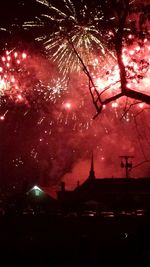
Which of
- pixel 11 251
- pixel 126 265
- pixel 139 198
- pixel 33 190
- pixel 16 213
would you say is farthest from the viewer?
pixel 33 190

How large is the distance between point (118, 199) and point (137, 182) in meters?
2.74

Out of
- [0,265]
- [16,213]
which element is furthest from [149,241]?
[16,213]

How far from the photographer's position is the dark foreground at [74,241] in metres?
13.2

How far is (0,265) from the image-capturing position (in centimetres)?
1341

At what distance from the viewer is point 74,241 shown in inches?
604

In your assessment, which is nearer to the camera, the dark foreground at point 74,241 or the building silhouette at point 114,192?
the dark foreground at point 74,241

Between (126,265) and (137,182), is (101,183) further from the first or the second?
(126,265)

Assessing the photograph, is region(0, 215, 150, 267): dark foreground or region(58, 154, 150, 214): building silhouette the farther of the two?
region(58, 154, 150, 214): building silhouette

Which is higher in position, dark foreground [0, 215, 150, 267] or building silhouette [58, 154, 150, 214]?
building silhouette [58, 154, 150, 214]

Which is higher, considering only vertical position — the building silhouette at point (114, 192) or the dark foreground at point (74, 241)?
the building silhouette at point (114, 192)

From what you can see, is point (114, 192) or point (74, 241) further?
point (114, 192)

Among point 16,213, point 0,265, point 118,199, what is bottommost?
point 0,265

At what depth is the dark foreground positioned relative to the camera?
1316cm

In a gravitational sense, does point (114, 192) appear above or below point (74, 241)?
above
